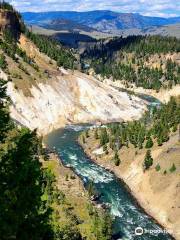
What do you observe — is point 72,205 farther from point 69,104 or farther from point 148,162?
point 69,104

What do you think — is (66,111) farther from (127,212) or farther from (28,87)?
(127,212)

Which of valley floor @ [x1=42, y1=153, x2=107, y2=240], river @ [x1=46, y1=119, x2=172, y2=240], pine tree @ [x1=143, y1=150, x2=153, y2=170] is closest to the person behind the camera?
valley floor @ [x1=42, y1=153, x2=107, y2=240]

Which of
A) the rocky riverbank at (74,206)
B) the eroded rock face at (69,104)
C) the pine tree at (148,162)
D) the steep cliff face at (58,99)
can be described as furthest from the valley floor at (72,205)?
the steep cliff face at (58,99)

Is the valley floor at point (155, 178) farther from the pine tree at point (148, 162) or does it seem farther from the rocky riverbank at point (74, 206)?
the rocky riverbank at point (74, 206)

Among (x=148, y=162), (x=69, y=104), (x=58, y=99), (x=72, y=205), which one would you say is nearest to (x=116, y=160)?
(x=148, y=162)

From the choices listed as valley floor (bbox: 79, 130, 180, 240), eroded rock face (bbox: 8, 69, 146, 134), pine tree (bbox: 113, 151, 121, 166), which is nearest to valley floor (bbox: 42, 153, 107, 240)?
valley floor (bbox: 79, 130, 180, 240)

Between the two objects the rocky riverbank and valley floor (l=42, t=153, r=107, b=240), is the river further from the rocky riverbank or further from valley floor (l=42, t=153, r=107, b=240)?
valley floor (l=42, t=153, r=107, b=240)
